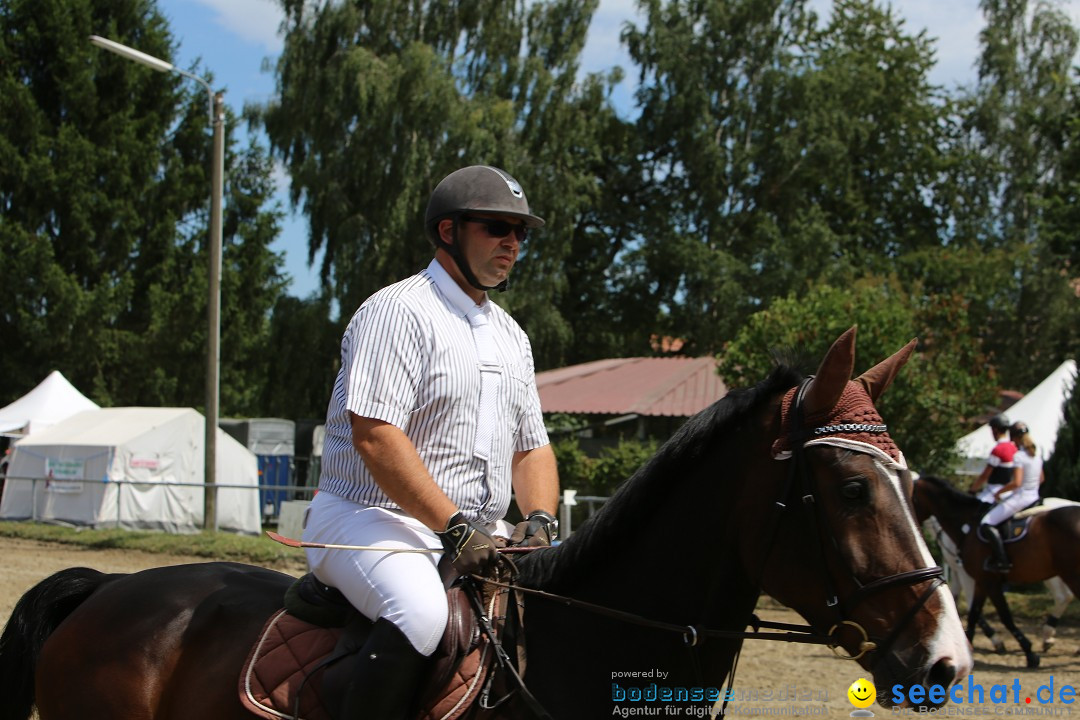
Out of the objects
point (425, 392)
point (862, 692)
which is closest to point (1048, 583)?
point (862, 692)

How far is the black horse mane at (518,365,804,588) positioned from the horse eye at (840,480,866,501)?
38cm

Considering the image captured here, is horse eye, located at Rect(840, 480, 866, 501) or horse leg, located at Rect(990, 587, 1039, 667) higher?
horse eye, located at Rect(840, 480, 866, 501)

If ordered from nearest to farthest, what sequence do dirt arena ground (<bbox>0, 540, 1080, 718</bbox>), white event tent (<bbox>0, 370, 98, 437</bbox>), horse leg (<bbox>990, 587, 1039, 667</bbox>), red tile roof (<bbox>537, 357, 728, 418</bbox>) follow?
dirt arena ground (<bbox>0, 540, 1080, 718</bbox>), horse leg (<bbox>990, 587, 1039, 667</bbox>), white event tent (<bbox>0, 370, 98, 437</bbox>), red tile roof (<bbox>537, 357, 728, 418</bbox>)

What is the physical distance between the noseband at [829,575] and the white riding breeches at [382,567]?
0.91 metres

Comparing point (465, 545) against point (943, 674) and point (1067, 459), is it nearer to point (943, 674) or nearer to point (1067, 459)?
point (943, 674)

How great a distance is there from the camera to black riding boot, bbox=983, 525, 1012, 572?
11.5m

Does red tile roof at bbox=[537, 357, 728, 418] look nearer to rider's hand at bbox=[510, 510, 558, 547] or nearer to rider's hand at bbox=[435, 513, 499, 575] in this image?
rider's hand at bbox=[510, 510, 558, 547]

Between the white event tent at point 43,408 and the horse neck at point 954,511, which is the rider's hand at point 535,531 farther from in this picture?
the white event tent at point 43,408

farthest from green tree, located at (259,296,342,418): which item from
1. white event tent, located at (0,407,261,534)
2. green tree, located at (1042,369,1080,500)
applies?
green tree, located at (1042,369,1080,500)

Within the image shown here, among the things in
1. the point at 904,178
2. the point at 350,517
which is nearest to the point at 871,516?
the point at 350,517

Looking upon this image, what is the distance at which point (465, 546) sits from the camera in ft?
9.19

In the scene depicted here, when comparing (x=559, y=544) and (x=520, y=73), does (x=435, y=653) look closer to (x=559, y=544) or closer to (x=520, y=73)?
(x=559, y=544)

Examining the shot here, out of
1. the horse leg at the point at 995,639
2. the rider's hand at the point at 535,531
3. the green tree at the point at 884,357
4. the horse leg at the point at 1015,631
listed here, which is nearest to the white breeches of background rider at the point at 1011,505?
the horse leg at the point at 1015,631

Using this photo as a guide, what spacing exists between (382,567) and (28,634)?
5.48ft
